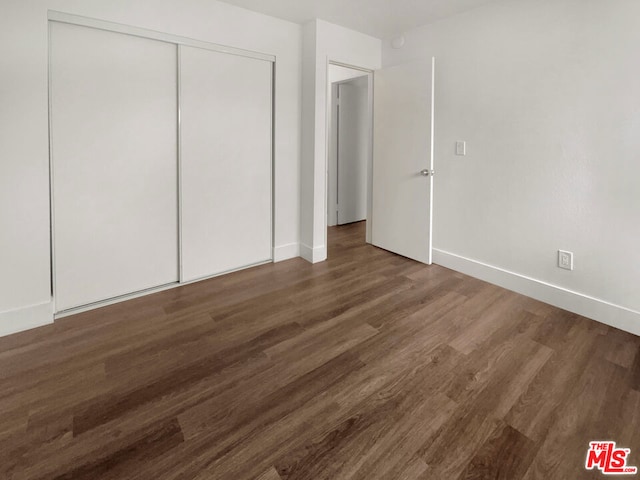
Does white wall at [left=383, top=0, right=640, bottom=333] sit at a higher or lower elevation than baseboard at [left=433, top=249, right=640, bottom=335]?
higher

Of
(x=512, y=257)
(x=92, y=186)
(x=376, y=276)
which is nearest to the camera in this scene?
(x=92, y=186)

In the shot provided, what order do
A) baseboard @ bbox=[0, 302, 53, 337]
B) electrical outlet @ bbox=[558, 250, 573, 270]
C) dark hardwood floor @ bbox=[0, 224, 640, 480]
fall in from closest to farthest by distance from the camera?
dark hardwood floor @ bbox=[0, 224, 640, 480]
baseboard @ bbox=[0, 302, 53, 337]
electrical outlet @ bbox=[558, 250, 573, 270]

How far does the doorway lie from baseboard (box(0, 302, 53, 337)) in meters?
3.68

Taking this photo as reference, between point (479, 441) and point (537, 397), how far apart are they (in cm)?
49

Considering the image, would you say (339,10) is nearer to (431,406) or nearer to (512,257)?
(512,257)

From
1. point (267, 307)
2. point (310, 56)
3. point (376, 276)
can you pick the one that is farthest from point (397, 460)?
point (310, 56)

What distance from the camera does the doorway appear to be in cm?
518

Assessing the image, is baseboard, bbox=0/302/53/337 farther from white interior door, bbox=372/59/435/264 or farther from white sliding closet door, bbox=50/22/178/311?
white interior door, bbox=372/59/435/264

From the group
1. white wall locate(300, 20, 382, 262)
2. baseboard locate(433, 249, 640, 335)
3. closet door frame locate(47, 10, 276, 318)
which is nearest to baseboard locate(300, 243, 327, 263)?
white wall locate(300, 20, 382, 262)

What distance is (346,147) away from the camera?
5359mm

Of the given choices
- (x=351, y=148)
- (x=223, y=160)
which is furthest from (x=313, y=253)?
(x=351, y=148)

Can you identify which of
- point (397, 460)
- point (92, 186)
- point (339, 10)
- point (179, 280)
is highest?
point (339, 10)

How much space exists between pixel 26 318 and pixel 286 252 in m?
2.21

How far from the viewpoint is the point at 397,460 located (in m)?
1.33
